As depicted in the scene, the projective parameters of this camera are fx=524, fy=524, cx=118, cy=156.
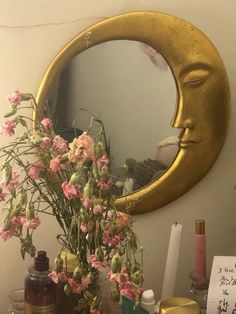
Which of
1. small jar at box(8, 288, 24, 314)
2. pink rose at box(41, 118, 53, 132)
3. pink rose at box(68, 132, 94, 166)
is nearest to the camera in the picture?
pink rose at box(68, 132, 94, 166)

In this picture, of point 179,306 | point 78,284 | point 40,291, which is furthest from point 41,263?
point 179,306

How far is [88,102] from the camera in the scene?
108cm

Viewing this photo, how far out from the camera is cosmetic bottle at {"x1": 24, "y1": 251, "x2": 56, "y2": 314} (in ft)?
3.00

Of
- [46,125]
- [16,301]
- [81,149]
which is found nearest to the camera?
[81,149]

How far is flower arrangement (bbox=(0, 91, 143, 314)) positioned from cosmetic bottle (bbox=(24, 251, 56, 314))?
6 centimetres

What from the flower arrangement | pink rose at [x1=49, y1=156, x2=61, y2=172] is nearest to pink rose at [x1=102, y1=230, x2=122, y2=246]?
the flower arrangement

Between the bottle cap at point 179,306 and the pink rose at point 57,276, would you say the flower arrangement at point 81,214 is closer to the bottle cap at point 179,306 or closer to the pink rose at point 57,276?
the pink rose at point 57,276

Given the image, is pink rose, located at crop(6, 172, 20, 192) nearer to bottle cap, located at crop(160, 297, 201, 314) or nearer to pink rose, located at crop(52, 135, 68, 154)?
pink rose, located at crop(52, 135, 68, 154)

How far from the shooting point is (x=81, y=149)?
741 mm

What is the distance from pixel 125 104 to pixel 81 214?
39 centimetres

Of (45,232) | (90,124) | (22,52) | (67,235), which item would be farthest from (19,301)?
(22,52)

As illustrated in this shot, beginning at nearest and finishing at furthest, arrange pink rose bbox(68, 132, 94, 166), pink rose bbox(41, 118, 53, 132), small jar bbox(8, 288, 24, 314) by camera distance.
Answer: pink rose bbox(68, 132, 94, 166) → pink rose bbox(41, 118, 53, 132) → small jar bbox(8, 288, 24, 314)

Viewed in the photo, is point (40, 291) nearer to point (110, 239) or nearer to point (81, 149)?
point (110, 239)

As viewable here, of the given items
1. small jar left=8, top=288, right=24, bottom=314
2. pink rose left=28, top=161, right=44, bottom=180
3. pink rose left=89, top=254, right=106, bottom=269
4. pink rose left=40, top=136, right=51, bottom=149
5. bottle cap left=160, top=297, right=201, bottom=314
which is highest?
pink rose left=40, top=136, right=51, bottom=149
